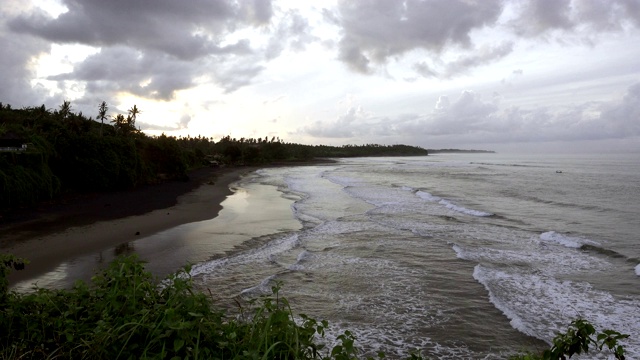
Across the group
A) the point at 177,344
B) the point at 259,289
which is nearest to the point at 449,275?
the point at 259,289

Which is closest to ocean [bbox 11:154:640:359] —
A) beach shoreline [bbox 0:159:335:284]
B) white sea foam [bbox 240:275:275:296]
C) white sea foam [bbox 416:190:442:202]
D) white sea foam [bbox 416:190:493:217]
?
white sea foam [bbox 240:275:275:296]

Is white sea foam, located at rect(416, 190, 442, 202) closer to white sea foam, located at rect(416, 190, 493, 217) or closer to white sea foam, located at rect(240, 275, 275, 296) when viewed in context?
white sea foam, located at rect(416, 190, 493, 217)

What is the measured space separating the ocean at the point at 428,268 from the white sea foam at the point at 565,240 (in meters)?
0.07

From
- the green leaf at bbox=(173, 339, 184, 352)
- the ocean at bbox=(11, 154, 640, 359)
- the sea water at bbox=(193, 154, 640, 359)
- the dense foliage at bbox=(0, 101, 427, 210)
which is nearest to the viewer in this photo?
the green leaf at bbox=(173, 339, 184, 352)

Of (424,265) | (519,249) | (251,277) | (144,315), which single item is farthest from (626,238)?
(144,315)

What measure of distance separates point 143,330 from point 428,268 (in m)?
9.71

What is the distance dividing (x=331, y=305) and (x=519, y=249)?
870cm

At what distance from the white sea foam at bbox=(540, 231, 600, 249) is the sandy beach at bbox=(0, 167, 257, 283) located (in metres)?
15.2

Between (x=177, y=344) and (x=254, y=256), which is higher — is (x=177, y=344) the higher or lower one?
the higher one

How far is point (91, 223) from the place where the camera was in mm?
17422

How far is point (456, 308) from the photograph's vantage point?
8664 mm

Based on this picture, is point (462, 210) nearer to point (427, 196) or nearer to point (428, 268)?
point (427, 196)

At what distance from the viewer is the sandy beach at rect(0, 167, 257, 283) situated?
12.4m

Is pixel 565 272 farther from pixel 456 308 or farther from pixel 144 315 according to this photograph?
pixel 144 315
